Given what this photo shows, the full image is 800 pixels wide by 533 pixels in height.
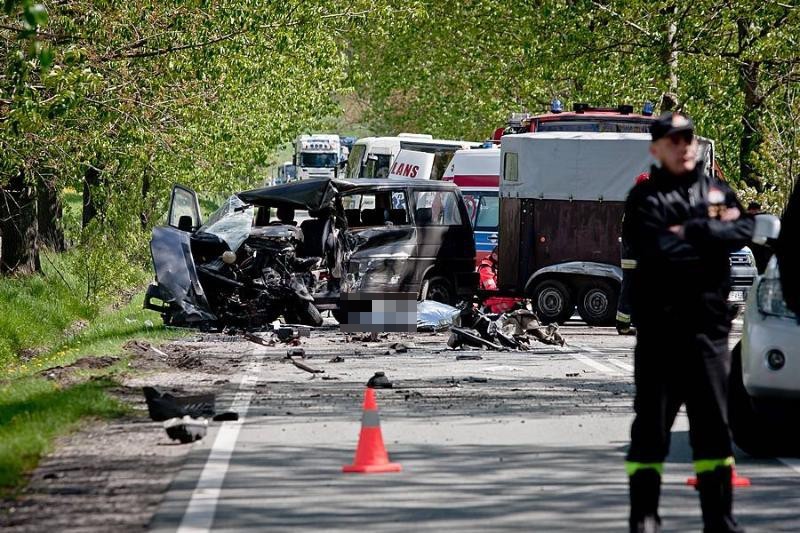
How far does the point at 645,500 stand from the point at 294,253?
50.7ft

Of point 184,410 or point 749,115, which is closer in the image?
point 184,410

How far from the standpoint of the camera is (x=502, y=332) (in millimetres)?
20109

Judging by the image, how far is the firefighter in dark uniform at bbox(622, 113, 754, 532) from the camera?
704 centimetres

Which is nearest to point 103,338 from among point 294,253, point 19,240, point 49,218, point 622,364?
point 294,253

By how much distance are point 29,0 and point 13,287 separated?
1962cm

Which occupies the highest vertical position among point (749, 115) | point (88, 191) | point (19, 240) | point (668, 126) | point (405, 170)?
point (749, 115)

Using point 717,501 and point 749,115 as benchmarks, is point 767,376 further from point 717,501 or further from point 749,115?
point 749,115

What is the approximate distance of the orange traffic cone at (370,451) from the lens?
9.36 meters

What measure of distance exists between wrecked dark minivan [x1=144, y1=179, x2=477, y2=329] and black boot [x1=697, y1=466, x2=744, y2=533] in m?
14.9

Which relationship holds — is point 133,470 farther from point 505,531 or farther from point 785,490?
point 785,490

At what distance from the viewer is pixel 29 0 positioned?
9031mm

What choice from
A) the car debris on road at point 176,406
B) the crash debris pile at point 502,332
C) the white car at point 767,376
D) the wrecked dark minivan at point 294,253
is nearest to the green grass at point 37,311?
the wrecked dark minivan at point 294,253

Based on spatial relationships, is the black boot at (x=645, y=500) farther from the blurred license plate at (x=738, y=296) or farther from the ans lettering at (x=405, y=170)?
the ans lettering at (x=405, y=170)

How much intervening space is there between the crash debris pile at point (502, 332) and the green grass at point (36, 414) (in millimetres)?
5962
